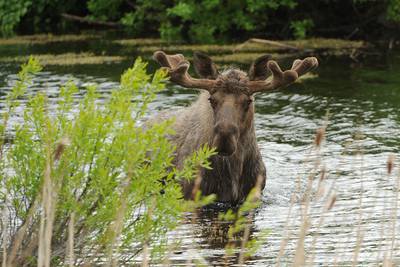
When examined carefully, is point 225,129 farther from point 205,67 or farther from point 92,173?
point 92,173

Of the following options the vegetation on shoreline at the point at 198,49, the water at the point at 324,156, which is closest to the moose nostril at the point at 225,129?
the water at the point at 324,156

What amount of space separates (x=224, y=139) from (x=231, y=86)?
67cm

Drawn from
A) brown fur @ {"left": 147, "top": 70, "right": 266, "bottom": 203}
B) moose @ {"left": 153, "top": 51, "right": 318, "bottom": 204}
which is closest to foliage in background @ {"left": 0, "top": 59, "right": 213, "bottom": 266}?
moose @ {"left": 153, "top": 51, "right": 318, "bottom": 204}

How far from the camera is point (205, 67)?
1048 centimetres

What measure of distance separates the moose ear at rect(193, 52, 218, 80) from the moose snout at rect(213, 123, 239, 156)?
1.03 m

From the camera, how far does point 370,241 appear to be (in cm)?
871

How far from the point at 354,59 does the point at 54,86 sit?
776 cm

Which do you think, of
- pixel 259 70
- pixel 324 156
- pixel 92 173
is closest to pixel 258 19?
pixel 324 156

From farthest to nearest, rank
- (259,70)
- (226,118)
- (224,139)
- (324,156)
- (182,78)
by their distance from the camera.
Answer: (324,156) → (259,70) → (182,78) → (226,118) → (224,139)

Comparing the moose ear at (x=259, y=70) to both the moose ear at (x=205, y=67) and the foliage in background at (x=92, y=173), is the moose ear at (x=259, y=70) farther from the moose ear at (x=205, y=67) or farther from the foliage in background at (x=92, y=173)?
the foliage in background at (x=92, y=173)

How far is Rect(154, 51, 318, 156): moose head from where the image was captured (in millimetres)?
9594

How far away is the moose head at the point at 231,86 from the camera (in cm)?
959

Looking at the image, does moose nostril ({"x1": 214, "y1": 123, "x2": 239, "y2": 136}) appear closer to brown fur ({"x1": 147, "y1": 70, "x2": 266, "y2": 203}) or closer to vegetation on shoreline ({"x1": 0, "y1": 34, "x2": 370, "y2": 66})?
brown fur ({"x1": 147, "y1": 70, "x2": 266, "y2": 203})

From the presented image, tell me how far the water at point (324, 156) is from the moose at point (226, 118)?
0.40 m
